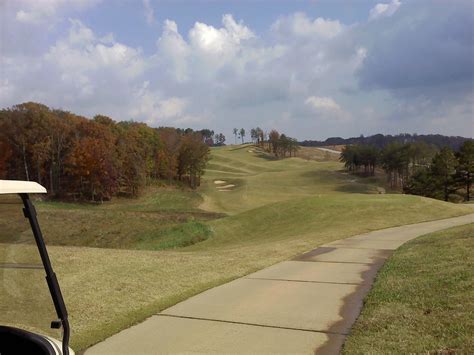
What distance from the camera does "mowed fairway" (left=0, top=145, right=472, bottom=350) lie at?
7688mm

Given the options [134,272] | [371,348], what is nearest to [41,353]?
[371,348]

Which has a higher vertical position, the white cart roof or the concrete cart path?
the white cart roof

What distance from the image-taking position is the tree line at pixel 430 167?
60000 mm

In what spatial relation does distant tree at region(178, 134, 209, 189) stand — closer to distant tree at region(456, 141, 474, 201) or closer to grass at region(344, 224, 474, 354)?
distant tree at region(456, 141, 474, 201)

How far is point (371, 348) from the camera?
5301 millimetres

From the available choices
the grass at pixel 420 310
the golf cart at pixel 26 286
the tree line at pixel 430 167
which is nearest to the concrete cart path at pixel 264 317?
the grass at pixel 420 310

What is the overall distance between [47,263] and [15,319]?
438mm

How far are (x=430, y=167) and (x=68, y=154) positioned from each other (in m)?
47.2

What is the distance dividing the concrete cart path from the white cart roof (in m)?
3.07

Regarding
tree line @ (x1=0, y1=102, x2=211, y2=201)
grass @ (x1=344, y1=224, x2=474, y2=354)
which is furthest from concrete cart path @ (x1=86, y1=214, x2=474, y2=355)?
tree line @ (x1=0, y1=102, x2=211, y2=201)

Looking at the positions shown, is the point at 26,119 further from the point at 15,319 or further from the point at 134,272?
the point at 15,319

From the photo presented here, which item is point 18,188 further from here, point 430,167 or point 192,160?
point 192,160

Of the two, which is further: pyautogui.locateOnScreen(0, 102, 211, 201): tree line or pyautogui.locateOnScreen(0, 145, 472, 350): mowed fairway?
pyautogui.locateOnScreen(0, 102, 211, 201): tree line

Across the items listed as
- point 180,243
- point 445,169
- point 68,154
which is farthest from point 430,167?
point 180,243
